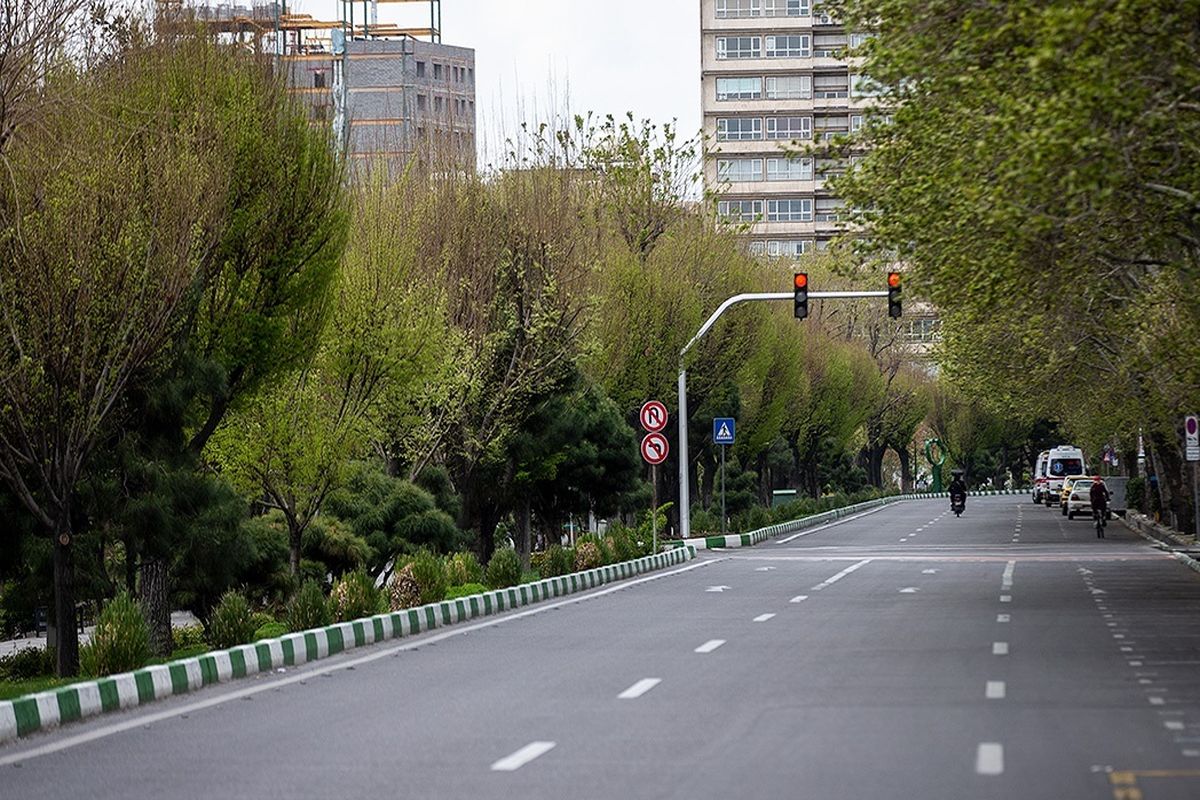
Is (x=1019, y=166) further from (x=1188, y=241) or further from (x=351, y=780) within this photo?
(x=351, y=780)

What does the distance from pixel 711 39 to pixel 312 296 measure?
119757 millimetres

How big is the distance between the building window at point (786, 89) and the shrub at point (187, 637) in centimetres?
11360

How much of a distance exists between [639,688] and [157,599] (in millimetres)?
14851

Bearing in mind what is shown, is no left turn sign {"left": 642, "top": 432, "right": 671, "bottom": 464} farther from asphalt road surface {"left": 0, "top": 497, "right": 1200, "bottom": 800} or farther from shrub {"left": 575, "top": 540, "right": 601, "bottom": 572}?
asphalt road surface {"left": 0, "top": 497, "right": 1200, "bottom": 800}

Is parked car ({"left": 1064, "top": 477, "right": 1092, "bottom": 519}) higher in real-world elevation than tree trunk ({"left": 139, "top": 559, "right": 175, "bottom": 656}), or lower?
lower

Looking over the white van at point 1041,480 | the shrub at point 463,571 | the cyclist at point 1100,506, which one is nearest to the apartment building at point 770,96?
the white van at point 1041,480

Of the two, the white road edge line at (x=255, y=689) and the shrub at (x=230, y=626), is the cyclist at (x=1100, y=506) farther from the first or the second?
the shrub at (x=230, y=626)

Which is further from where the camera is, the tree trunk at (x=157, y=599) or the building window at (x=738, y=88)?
the building window at (x=738, y=88)

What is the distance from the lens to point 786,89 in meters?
147

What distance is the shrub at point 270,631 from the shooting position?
24975 millimetres

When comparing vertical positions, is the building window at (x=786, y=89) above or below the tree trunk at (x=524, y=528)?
above

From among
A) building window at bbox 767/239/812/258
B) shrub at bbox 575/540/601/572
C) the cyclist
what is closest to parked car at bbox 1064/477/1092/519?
the cyclist

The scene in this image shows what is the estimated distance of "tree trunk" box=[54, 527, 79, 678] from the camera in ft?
76.0

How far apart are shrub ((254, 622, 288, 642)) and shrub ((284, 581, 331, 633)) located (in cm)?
43
